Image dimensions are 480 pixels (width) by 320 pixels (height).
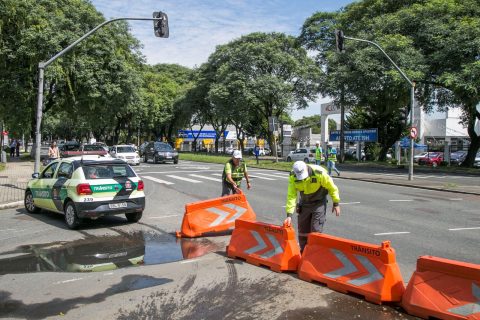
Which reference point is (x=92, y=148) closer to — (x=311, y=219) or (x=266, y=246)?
(x=266, y=246)

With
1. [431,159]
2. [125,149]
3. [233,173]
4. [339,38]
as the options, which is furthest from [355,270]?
[431,159]

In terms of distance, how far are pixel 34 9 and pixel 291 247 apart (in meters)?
29.6

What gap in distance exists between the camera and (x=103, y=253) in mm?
7988

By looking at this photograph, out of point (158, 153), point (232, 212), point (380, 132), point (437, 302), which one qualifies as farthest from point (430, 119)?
point (437, 302)

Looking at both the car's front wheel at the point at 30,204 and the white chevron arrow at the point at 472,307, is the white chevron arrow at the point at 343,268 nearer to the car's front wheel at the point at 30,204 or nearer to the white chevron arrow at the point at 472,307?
the white chevron arrow at the point at 472,307

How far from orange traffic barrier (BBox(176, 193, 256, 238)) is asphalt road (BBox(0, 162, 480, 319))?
0.36 m

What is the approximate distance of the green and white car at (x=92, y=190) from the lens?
9828 mm

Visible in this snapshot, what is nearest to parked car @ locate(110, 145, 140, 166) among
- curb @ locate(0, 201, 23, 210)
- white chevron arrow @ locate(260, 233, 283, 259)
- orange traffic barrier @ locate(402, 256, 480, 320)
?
curb @ locate(0, 201, 23, 210)

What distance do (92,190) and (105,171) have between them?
63 cm

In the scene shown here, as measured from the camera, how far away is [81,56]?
3253 cm

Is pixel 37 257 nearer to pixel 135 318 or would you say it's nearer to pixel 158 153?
pixel 135 318

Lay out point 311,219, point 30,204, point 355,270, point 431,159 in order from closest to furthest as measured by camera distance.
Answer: point 355,270, point 311,219, point 30,204, point 431,159

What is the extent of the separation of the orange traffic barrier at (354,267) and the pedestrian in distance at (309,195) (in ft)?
1.72

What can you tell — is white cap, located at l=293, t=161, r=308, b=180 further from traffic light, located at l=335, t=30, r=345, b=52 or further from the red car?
the red car
